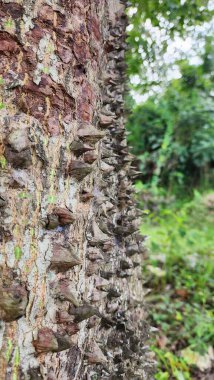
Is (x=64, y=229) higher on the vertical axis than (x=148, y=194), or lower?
lower

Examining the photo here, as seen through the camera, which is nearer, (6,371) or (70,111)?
(6,371)

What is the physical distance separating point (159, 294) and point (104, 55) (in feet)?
5.95

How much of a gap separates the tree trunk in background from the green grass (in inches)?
39.7

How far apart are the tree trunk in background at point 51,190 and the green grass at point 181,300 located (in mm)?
1008

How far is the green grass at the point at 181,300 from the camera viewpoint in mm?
1904

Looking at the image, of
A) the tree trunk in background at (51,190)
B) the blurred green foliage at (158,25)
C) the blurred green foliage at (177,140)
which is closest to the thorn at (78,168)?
the tree trunk in background at (51,190)

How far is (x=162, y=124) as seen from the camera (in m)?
5.15

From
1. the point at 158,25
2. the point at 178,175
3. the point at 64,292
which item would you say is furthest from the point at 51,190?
the point at 178,175

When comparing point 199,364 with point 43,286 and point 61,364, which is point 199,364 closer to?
point 61,364

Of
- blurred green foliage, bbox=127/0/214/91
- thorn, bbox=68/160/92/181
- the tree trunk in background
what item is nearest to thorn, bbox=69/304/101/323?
the tree trunk in background

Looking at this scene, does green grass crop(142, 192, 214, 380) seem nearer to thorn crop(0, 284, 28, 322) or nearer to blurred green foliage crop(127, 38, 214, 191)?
thorn crop(0, 284, 28, 322)

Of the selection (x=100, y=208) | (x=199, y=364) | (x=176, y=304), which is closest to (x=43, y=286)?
(x=100, y=208)

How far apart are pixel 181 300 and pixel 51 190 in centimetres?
191

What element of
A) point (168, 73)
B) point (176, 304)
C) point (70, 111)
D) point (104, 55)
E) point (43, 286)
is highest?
point (168, 73)
